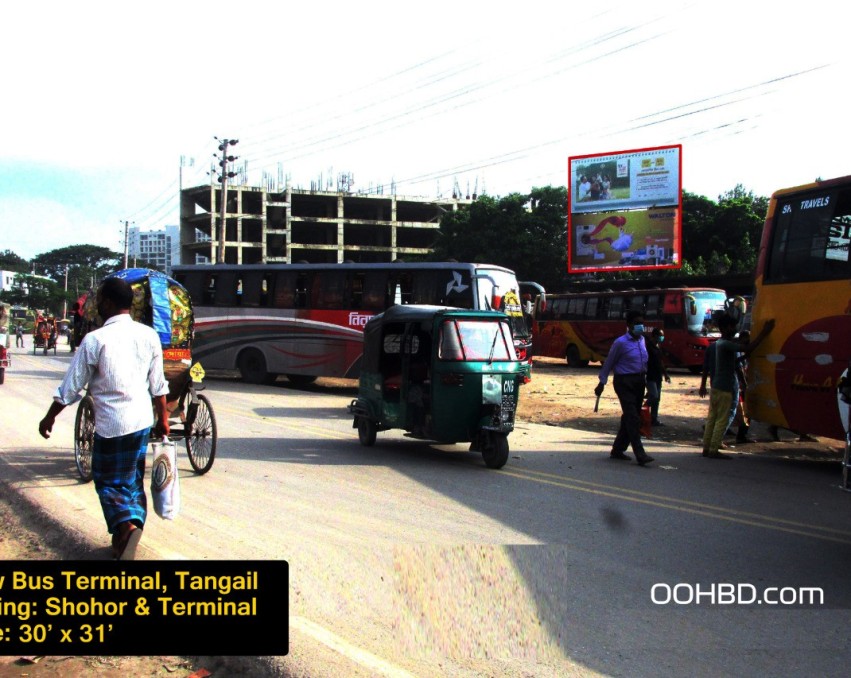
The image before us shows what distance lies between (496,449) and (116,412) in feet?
17.7

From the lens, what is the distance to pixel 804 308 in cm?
974

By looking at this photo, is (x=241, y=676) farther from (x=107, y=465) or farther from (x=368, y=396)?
(x=368, y=396)

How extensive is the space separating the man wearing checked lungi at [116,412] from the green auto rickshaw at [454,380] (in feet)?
16.1

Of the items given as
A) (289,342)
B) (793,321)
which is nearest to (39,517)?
(793,321)

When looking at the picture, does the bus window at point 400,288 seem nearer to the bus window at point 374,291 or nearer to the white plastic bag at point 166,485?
the bus window at point 374,291

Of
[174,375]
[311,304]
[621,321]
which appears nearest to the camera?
[174,375]

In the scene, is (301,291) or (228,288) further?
(228,288)

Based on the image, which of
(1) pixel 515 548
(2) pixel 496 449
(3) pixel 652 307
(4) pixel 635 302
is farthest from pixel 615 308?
(1) pixel 515 548

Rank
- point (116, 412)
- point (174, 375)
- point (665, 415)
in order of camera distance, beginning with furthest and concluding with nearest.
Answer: point (665, 415) < point (174, 375) < point (116, 412)

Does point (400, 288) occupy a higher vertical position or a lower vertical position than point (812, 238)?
lower

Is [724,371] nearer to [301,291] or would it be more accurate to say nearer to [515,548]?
[515,548]

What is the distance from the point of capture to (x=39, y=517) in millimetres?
6695
